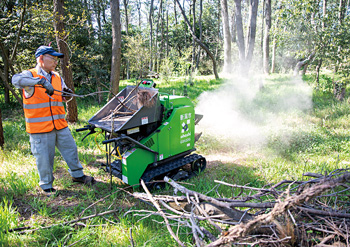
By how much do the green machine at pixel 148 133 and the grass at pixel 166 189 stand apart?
0.44 meters

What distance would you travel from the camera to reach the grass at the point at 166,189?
292cm

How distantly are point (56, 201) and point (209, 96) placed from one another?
7.50m

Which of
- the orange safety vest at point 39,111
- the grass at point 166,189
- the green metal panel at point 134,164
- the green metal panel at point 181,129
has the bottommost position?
the grass at point 166,189

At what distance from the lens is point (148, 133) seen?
412cm

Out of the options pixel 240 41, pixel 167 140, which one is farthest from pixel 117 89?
pixel 240 41

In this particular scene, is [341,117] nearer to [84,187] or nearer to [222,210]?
[222,210]

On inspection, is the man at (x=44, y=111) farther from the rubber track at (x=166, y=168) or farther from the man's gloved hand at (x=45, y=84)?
the rubber track at (x=166, y=168)

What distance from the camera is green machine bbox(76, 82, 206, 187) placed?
3.79m

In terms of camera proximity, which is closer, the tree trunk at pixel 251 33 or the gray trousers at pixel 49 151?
the gray trousers at pixel 49 151

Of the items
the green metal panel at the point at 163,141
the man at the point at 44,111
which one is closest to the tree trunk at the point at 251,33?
the green metal panel at the point at 163,141

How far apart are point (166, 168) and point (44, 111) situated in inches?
87.1

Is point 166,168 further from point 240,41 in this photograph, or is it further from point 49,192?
point 240,41

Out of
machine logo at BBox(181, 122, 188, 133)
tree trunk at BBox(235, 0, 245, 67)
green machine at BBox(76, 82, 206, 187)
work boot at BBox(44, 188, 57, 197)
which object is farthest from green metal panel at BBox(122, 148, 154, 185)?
tree trunk at BBox(235, 0, 245, 67)

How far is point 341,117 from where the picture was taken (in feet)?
25.6
